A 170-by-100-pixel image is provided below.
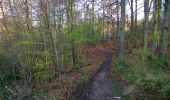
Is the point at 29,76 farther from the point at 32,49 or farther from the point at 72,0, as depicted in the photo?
the point at 72,0

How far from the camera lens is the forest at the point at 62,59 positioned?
9.92 meters

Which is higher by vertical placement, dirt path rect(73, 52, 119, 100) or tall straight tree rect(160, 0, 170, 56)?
tall straight tree rect(160, 0, 170, 56)

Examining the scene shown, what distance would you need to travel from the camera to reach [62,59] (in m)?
18.5

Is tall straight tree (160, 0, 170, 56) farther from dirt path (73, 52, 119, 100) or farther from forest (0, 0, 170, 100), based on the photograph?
dirt path (73, 52, 119, 100)

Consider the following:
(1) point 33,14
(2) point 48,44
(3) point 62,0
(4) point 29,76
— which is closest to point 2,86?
(4) point 29,76

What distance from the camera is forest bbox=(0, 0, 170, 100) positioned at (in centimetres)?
992

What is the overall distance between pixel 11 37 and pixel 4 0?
4.30 m

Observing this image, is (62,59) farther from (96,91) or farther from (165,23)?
(165,23)

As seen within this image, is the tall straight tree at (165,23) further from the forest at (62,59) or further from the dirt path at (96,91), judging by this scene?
the dirt path at (96,91)

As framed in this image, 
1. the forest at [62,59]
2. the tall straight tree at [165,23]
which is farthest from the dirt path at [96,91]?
the tall straight tree at [165,23]

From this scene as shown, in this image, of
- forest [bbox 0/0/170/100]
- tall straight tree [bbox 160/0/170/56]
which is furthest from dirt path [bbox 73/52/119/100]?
tall straight tree [bbox 160/0/170/56]

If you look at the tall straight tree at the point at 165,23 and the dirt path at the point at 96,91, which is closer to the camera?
the dirt path at the point at 96,91

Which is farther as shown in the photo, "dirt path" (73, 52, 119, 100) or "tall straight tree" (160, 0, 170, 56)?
"tall straight tree" (160, 0, 170, 56)

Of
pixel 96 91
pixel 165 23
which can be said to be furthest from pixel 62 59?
pixel 165 23
